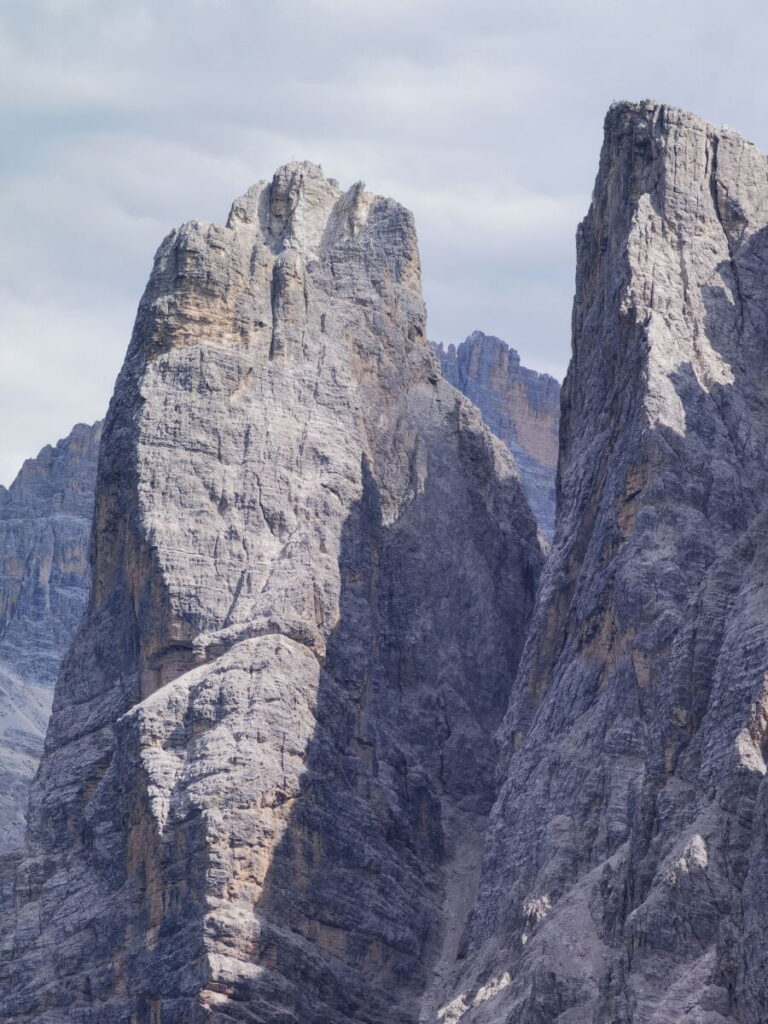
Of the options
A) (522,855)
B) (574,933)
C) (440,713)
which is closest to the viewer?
(574,933)

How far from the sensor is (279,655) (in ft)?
382

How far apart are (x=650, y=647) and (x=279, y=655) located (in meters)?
18.9

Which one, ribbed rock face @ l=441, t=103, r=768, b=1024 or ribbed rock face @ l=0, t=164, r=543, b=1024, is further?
ribbed rock face @ l=0, t=164, r=543, b=1024

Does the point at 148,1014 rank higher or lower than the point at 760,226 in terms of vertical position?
lower

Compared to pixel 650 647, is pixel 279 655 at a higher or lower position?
higher

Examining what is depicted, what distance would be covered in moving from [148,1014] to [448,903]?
1588 cm

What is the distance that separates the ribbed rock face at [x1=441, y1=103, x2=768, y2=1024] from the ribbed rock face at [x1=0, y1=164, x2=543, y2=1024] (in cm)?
718

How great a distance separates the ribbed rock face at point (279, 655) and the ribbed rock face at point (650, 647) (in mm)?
7183

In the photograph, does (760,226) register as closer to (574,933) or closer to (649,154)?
(649,154)

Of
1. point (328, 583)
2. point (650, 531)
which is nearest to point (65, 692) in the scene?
point (328, 583)

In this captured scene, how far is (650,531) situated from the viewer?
355 ft

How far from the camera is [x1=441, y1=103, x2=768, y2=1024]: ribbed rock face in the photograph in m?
84.5

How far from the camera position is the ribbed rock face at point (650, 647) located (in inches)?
3327

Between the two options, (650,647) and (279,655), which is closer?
(650,647)
